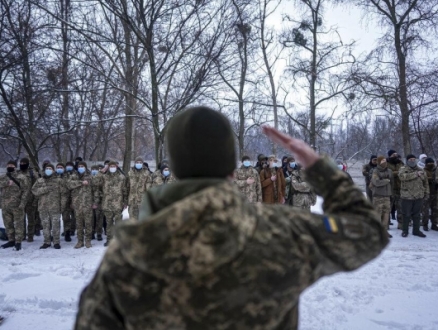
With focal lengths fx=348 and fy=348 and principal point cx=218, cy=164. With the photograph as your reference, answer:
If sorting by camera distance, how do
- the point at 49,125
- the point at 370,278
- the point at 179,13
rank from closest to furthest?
the point at 370,278, the point at 179,13, the point at 49,125

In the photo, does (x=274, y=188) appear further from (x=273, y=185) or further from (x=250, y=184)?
(x=250, y=184)

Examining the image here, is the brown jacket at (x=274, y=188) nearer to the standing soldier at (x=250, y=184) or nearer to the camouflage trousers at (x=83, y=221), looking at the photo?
the standing soldier at (x=250, y=184)

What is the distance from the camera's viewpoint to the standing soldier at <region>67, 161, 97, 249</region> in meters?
7.78

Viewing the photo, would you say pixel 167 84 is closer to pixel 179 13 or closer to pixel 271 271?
pixel 179 13

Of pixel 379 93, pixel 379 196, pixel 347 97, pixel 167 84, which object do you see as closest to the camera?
pixel 379 196

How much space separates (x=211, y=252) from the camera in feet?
2.81

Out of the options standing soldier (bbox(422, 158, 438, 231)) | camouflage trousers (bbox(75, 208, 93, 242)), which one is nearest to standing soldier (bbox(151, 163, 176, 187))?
camouflage trousers (bbox(75, 208, 93, 242))

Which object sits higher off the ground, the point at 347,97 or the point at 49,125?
the point at 347,97

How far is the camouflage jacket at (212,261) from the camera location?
2.78ft

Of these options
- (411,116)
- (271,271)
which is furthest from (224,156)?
(411,116)

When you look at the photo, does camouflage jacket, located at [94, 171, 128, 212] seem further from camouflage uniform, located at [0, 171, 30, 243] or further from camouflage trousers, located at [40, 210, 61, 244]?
camouflage uniform, located at [0, 171, 30, 243]

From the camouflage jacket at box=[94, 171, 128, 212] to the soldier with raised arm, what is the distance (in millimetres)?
7273

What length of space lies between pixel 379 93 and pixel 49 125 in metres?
12.0

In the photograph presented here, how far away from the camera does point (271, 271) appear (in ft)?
3.08
